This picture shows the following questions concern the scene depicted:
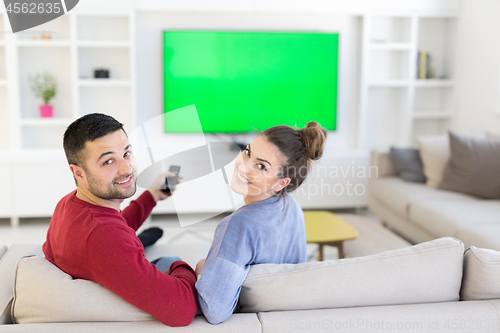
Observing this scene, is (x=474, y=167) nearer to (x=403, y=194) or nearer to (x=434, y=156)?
(x=434, y=156)

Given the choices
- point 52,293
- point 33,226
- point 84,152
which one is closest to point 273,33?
point 33,226

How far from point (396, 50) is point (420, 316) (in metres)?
3.99

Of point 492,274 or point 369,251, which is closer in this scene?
point 492,274

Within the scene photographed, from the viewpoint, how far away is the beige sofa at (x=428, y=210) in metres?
2.64

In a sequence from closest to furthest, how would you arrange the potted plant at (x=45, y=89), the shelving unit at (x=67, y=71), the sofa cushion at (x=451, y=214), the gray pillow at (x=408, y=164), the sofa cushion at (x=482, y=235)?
the sofa cushion at (x=482, y=235)
the sofa cushion at (x=451, y=214)
the gray pillow at (x=408, y=164)
the shelving unit at (x=67, y=71)
the potted plant at (x=45, y=89)

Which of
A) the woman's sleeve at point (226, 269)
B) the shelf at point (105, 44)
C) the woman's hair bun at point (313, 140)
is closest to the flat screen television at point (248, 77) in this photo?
the shelf at point (105, 44)

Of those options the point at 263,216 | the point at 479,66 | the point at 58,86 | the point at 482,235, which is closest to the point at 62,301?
the point at 263,216

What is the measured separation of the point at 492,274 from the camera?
1.20m

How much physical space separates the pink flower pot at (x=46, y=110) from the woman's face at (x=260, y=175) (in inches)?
128

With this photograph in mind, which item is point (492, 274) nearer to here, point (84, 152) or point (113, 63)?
point (84, 152)

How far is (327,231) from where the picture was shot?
272cm

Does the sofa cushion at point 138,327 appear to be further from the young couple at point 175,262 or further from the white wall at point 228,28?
the white wall at point 228,28

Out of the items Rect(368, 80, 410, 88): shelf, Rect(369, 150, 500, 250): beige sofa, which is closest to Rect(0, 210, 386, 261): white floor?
Rect(369, 150, 500, 250): beige sofa

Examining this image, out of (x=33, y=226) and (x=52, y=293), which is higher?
(x=52, y=293)
